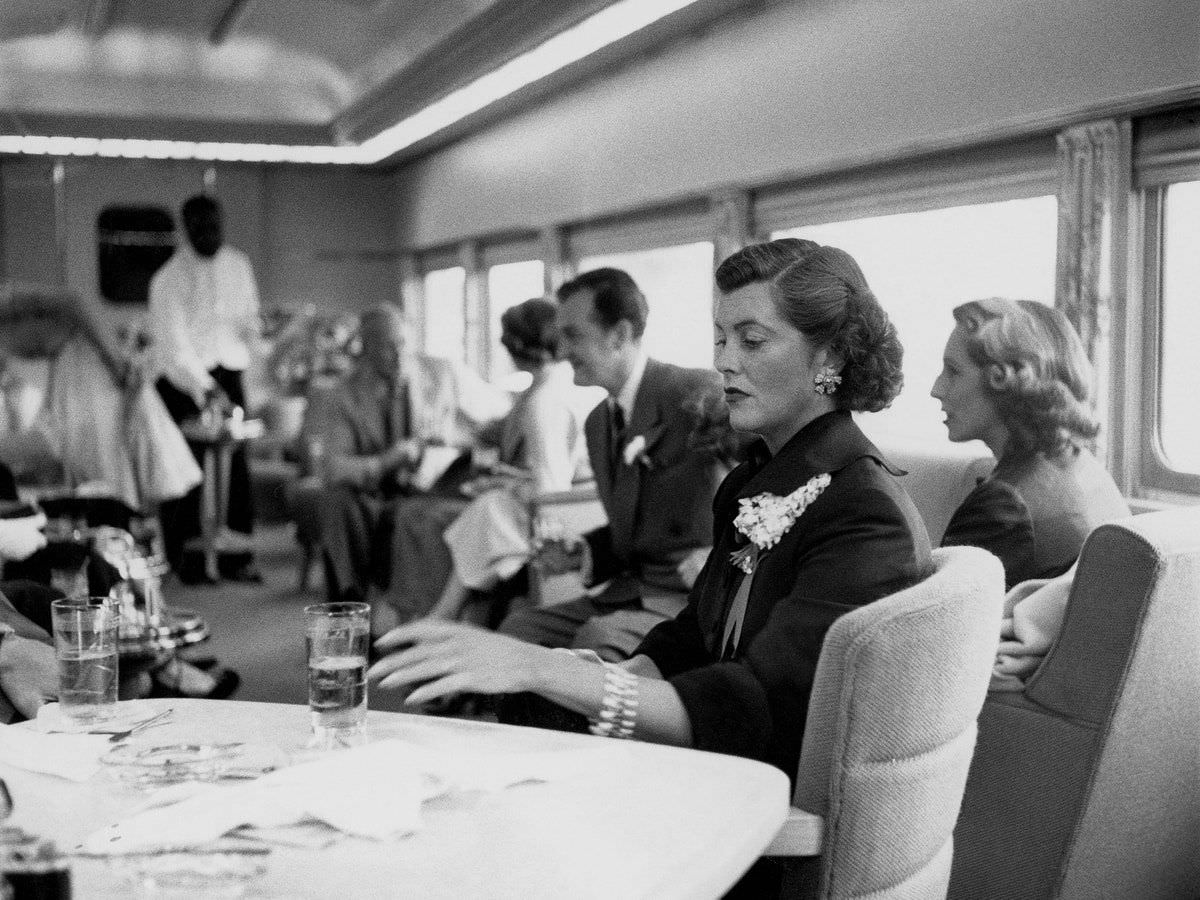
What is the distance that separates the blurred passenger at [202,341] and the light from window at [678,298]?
2671 mm

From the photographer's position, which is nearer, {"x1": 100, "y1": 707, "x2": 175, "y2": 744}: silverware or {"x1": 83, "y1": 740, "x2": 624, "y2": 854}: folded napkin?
{"x1": 83, "y1": 740, "x2": 624, "y2": 854}: folded napkin

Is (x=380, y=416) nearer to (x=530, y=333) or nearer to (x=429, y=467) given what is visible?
(x=429, y=467)

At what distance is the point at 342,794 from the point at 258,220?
11.4m

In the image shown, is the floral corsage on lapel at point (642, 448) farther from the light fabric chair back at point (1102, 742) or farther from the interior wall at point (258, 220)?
the interior wall at point (258, 220)

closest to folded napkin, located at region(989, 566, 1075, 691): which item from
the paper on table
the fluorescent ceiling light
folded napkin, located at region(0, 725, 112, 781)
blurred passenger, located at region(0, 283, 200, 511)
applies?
folded napkin, located at region(0, 725, 112, 781)

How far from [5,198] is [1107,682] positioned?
35.0 feet

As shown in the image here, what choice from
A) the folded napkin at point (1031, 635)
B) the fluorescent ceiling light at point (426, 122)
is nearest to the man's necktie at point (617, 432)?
the folded napkin at point (1031, 635)

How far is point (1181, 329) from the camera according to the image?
164 inches

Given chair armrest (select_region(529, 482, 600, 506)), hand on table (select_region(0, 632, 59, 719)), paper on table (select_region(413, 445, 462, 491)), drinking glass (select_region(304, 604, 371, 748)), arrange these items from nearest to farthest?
drinking glass (select_region(304, 604, 371, 748)) → hand on table (select_region(0, 632, 59, 719)) → chair armrest (select_region(529, 482, 600, 506)) → paper on table (select_region(413, 445, 462, 491))

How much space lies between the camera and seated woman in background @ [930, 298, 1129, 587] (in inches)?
135

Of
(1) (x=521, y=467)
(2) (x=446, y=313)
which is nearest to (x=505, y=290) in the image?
(2) (x=446, y=313)

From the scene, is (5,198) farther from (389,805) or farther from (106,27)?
(389,805)

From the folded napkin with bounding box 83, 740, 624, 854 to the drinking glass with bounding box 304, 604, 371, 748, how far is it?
10 centimetres

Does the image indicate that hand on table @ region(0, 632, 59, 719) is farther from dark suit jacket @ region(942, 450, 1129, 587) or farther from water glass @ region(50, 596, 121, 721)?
dark suit jacket @ region(942, 450, 1129, 587)
